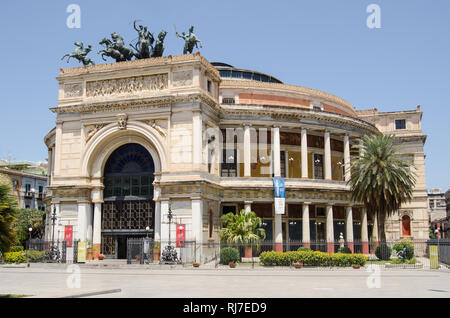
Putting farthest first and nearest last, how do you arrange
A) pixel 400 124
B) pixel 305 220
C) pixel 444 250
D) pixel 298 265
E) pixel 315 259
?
pixel 400 124 < pixel 305 220 < pixel 444 250 < pixel 315 259 < pixel 298 265

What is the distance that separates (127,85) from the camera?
151 feet

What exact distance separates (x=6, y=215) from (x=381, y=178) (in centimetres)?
3425

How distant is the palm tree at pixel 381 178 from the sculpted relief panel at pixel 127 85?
19386 millimetres

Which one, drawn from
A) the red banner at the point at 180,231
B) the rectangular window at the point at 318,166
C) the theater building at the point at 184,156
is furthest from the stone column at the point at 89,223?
the rectangular window at the point at 318,166

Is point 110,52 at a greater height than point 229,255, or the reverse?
point 110,52

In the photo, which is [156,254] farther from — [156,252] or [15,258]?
[15,258]

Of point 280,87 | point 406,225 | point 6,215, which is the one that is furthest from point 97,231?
point 406,225

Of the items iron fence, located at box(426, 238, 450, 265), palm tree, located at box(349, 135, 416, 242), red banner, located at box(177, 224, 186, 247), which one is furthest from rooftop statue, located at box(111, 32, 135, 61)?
iron fence, located at box(426, 238, 450, 265)

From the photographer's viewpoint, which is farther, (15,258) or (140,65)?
(140,65)

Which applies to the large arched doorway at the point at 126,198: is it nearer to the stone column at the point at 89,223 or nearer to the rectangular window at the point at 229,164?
the stone column at the point at 89,223

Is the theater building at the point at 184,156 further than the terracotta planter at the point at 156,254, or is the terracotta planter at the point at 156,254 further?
the theater building at the point at 184,156

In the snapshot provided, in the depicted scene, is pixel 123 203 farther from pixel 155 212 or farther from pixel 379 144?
pixel 379 144

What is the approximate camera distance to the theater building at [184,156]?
4366cm

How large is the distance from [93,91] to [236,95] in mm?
15801
